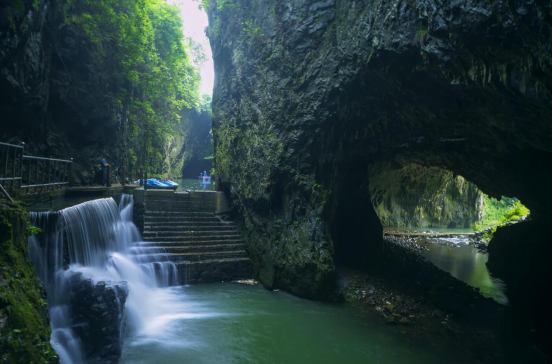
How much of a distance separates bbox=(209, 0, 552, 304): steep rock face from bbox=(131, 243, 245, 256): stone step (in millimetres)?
845

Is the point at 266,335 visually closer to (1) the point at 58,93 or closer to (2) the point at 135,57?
(1) the point at 58,93

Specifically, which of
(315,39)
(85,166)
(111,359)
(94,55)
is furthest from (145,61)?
(111,359)

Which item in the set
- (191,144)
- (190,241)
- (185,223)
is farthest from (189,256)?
(191,144)

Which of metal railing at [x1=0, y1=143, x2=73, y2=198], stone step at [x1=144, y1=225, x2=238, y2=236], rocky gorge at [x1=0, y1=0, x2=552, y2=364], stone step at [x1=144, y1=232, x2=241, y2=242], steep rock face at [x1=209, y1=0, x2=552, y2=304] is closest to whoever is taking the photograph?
steep rock face at [x1=209, y1=0, x2=552, y2=304]

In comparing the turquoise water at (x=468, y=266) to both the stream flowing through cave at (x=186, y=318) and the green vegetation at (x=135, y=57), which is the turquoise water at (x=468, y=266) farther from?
the green vegetation at (x=135, y=57)

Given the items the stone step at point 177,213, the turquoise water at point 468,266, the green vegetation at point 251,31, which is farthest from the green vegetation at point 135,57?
the turquoise water at point 468,266

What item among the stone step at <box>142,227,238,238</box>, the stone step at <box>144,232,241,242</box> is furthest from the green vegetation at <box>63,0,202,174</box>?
the stone step at <box>144,232,241,242</box>

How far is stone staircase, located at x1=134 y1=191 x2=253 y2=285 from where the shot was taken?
37.1ft

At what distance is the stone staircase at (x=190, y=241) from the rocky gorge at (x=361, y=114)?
86 centimetres

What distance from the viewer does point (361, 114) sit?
1076cm

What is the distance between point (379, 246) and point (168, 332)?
10336mm

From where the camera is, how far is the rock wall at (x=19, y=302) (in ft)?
12.4

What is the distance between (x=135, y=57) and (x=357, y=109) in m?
13.3

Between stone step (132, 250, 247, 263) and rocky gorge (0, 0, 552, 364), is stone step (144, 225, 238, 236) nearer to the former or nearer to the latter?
rocky gorge (0, 0, 552, 364)
